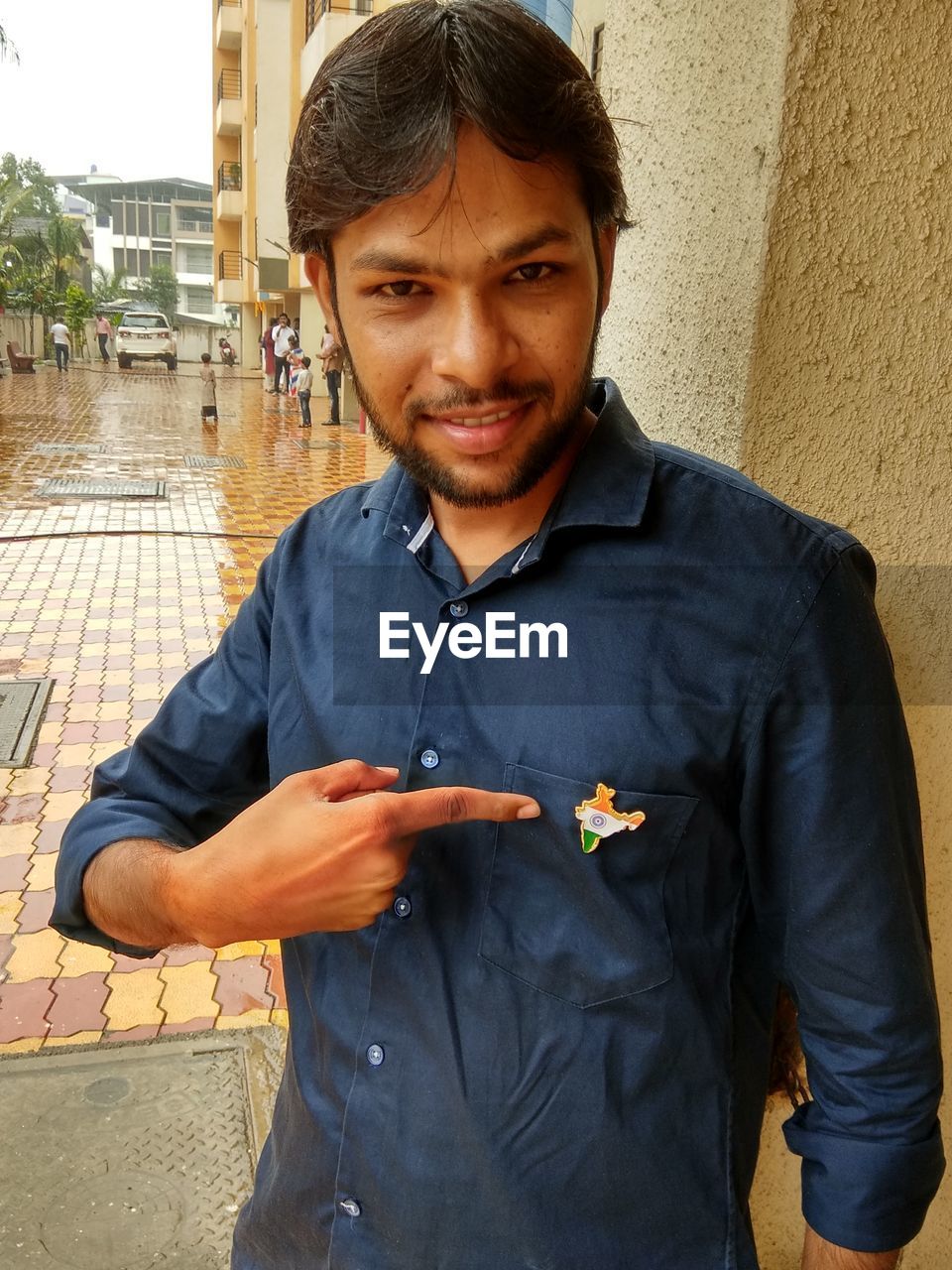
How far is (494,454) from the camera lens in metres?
1.09

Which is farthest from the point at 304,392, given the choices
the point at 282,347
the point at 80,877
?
the point at 80,877

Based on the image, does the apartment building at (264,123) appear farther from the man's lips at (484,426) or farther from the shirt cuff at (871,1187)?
the shirt cuff at (871,1187)

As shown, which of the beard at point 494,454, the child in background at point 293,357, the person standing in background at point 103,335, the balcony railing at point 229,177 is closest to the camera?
the beard at point 494,454

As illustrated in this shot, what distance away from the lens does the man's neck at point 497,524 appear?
117 cm

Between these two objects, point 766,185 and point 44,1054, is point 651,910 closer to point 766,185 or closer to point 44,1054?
point 766,185

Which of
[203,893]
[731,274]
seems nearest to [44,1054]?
[203,893]

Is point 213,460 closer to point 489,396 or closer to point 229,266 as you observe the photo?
point 489,396

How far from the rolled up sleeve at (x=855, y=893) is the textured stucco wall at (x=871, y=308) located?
1.24ft

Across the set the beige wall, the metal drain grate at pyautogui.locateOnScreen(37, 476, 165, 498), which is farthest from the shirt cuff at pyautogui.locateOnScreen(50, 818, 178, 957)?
the metal drain grate at pyautogui.locateOnScreen(37, 476, 165, 498)

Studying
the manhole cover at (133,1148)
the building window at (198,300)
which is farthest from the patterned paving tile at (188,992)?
the building window at (198,300)

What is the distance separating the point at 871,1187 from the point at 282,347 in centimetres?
2343

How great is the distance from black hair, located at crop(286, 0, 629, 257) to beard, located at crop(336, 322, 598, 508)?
0.20 m

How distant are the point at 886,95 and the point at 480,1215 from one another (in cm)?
136

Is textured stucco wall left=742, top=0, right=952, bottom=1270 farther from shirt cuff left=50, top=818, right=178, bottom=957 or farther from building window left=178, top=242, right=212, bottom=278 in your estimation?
building window left=178, top=242, right=212, bottom=278
